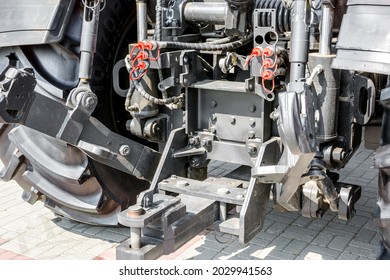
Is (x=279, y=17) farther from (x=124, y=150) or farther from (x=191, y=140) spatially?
(x=124, y=150)

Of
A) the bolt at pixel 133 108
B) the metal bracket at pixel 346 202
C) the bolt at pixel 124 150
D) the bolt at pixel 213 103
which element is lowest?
the metal bracket at pixel 346 202

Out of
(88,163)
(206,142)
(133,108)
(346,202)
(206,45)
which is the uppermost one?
(206,45)

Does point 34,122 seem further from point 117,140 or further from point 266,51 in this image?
point 266,51

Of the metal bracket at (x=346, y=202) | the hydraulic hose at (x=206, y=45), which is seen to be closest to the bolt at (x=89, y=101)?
the hydraulic hose at (x=206, y=45)

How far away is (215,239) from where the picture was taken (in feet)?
12.1

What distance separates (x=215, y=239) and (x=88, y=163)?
978 mm

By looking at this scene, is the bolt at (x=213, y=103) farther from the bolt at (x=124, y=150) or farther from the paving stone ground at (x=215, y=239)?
the paving stone ground at (x=215, y=239)

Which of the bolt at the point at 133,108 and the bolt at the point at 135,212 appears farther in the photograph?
the bolt at the point at 133,108

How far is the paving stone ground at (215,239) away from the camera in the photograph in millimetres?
3531

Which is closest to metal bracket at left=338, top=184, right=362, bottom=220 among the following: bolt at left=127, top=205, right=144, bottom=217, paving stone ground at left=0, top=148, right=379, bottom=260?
paving stone ground at left=0, top=148, right=379, bottom=260

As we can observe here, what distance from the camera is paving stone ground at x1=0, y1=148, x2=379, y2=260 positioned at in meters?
3.53

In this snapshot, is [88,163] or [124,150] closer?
[124,150]

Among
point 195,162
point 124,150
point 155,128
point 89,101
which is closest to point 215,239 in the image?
point 195,162

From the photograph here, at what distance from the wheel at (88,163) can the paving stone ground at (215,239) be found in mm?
209
